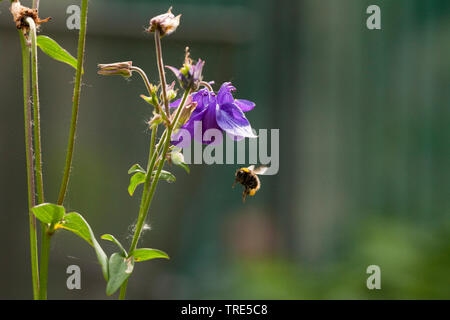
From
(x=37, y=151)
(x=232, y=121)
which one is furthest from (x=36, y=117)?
(x=232, y=121)

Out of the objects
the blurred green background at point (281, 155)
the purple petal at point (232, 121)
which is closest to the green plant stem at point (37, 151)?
the purple petal at point (232, 121)

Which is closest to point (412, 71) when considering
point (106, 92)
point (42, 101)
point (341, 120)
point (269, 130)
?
point (341, 120)

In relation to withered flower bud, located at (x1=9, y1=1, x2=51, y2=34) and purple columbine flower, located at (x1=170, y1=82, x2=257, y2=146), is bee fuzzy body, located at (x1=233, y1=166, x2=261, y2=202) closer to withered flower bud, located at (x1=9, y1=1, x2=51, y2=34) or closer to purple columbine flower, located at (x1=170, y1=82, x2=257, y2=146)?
purple columbine flower, located at (x1=170, y1=82, x2=257, y2=146)

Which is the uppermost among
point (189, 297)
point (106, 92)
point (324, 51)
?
point (324, 51)

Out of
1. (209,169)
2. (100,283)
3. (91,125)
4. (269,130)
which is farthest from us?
(269,130)

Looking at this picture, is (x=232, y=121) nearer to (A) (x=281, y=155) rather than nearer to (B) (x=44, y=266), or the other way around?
(B) (x=44, y=266)

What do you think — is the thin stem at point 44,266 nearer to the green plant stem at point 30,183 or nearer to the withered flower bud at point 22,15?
the green plant stem at point 30,183

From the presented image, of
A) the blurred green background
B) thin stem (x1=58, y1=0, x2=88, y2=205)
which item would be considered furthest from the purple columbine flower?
the blurred green background
